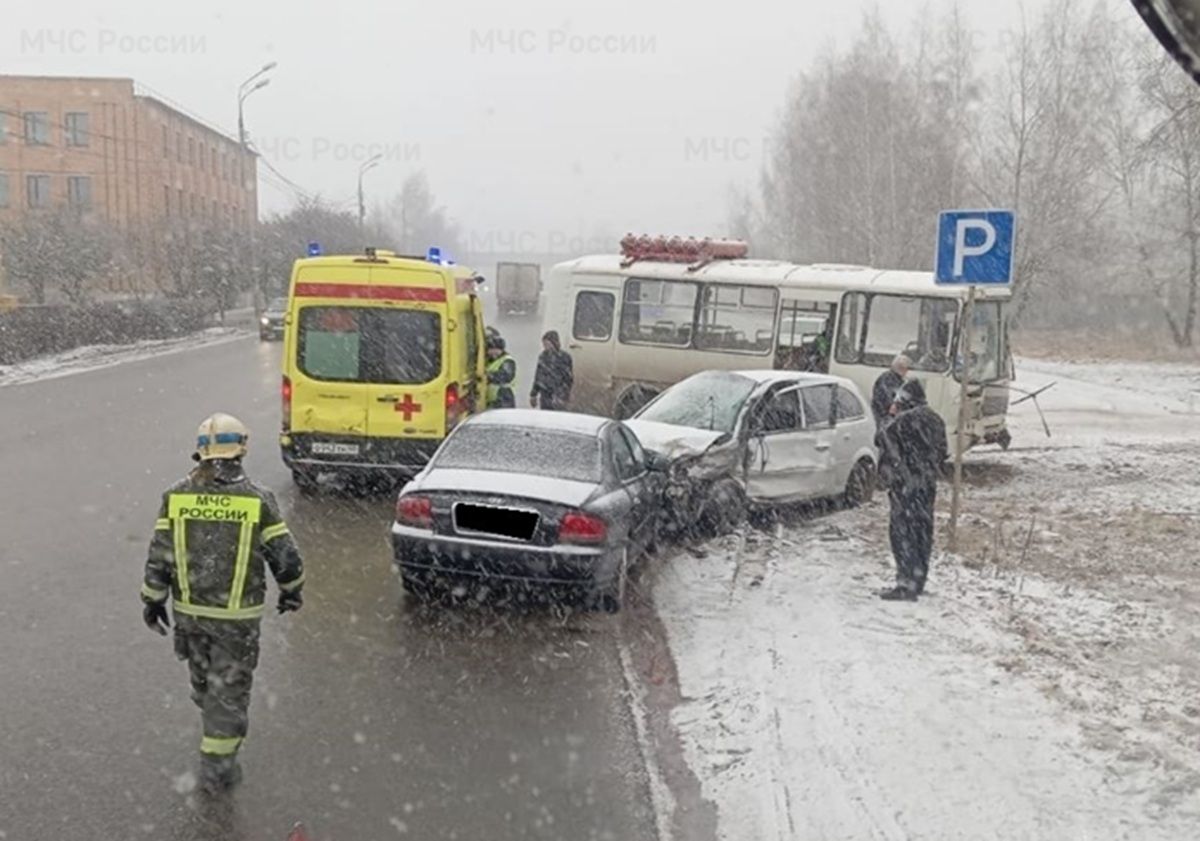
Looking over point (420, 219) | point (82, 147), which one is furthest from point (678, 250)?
point (420, 219)

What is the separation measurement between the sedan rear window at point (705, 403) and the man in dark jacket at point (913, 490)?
2.54 m

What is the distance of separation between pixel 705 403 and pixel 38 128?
65.6 metres

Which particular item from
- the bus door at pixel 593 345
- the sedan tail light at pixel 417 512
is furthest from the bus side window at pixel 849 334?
the sedan tail light at pixel 417 512

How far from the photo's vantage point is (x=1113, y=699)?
5.93 m

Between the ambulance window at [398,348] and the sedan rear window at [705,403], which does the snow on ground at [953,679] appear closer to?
the sedan rear window at [705,403]

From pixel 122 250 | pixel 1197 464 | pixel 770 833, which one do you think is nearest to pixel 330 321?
pixel 770 833

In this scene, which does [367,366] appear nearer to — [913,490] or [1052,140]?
[913,490]

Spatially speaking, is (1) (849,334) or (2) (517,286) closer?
(1) (849,334)

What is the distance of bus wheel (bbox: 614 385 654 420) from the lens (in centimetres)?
1705

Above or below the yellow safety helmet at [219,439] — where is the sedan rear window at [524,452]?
below

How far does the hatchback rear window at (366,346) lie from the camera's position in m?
11.6

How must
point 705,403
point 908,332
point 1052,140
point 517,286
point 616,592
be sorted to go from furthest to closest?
point 517,286
point 1052,140
point 908,332
point 705,403
point 616,592

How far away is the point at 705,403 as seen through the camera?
1125cm

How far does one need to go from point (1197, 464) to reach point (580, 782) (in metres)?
13.0
